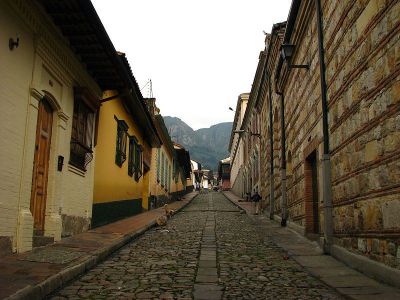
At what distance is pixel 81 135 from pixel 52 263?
13.1 feet

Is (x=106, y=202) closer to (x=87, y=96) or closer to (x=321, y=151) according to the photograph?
(x=87, y=96)

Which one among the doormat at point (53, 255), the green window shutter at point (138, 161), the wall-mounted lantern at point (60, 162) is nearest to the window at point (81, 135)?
the wall-mounted lantern at point (60, 162)

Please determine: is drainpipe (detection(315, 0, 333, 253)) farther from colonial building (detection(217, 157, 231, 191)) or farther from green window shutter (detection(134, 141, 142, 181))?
colonial building (detection(217, 157, 231, 191))

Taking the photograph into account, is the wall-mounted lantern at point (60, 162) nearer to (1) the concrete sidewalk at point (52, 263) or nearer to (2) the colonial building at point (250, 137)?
(1) the concrete sidewalk at point (52, 263)

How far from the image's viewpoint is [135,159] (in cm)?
1609

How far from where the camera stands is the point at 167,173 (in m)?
27.8

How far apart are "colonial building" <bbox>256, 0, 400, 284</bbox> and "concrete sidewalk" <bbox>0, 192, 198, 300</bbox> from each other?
12.3ft

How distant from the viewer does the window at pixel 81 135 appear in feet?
28.8

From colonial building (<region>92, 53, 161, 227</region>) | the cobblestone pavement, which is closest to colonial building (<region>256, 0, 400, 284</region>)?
the cobblestone pavement

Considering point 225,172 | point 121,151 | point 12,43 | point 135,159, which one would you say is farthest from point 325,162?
point 225,172

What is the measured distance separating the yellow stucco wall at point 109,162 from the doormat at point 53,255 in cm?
376

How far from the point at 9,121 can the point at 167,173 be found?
2191 cm

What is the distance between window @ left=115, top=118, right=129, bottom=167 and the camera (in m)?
12.7

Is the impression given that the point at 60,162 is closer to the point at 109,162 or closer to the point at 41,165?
the point at 41,165
